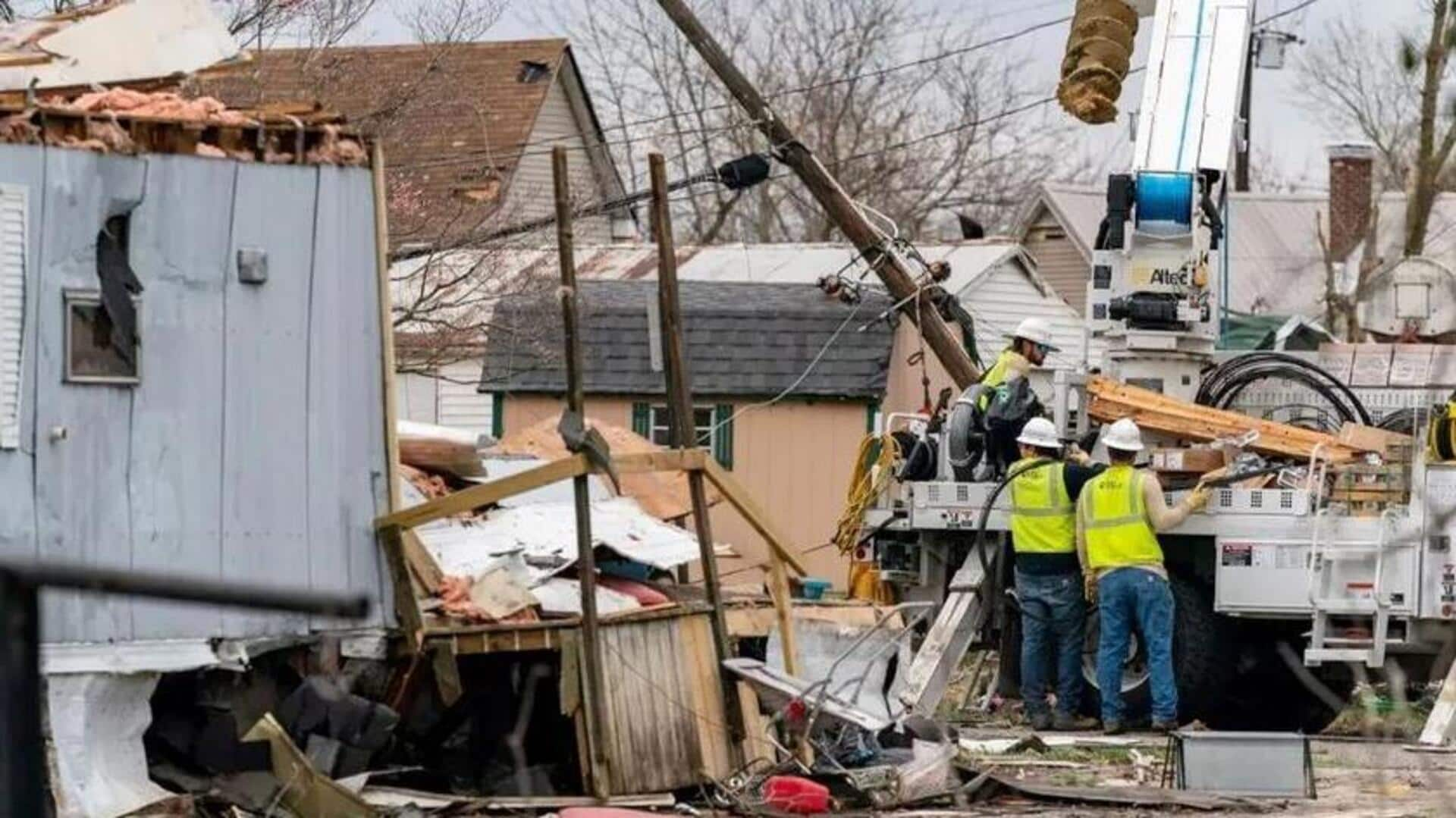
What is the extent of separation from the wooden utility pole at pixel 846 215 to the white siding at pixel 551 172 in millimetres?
3627

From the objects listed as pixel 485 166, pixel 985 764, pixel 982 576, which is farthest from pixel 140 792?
pixel 485 166

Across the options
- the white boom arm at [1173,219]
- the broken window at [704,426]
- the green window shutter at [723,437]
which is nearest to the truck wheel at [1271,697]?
the white boom arm at [1173,219]

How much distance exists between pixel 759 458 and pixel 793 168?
646cm

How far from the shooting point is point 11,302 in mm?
12695

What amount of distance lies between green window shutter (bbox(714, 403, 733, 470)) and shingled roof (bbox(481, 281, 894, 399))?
179mm

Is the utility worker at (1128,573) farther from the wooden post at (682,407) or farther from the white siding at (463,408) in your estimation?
the white siding at (463,408)

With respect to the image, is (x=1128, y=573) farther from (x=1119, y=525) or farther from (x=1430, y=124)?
(x=1430, y=124)

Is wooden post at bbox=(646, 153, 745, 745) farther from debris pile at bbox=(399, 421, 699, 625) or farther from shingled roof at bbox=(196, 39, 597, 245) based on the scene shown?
shingled roof at bbox=(196, 39, 597, 245)

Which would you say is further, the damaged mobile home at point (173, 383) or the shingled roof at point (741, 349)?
the shingled roof at point (741, 349)

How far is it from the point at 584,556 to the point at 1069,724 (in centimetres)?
598

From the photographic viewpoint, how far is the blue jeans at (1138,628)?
714 inches

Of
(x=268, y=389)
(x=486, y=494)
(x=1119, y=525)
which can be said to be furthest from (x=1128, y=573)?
(x=268, y=389)

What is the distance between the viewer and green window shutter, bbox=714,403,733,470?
1332 inches

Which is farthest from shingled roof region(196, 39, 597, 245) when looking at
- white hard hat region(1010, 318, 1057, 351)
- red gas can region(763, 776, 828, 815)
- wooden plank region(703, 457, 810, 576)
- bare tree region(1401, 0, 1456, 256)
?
bare tree region(1401, 0, 1456, 256)
